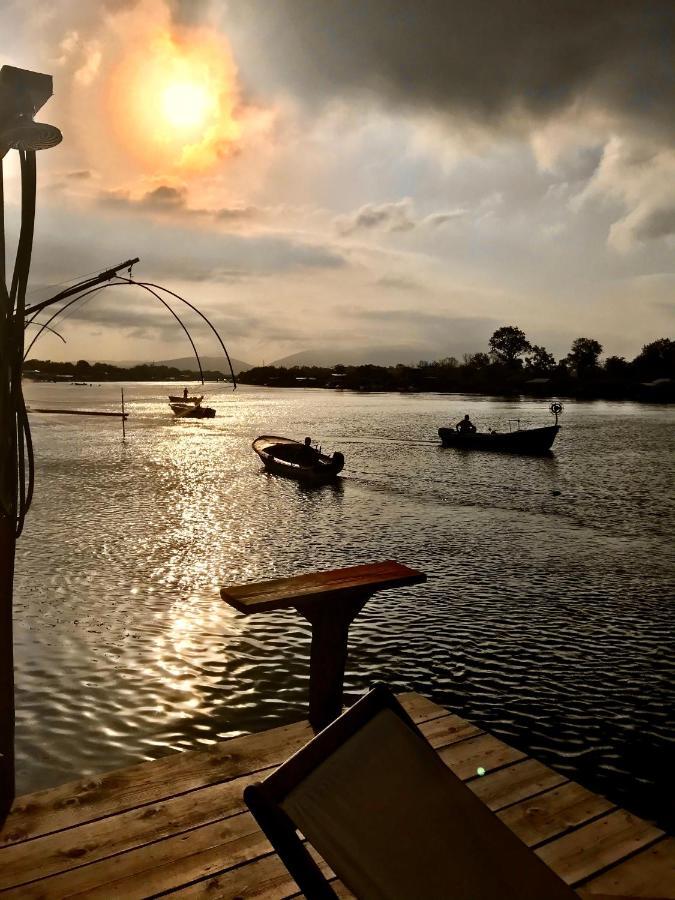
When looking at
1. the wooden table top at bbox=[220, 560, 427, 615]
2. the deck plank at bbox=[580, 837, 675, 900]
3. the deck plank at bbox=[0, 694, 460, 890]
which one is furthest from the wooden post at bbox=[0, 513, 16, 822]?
the deck plank at bbox=[580, 837, 675, 900]

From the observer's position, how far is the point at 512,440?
46.7 meters

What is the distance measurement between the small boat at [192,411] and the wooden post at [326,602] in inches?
3358

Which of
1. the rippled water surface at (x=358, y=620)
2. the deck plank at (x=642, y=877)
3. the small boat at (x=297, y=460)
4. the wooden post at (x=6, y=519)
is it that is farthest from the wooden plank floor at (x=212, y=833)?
the small boat at (x=297, y=460)

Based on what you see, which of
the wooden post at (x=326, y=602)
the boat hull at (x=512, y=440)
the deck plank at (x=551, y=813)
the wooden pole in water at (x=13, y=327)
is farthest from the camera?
the boat hull at (x=512, y=440)

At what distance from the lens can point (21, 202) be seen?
369cm

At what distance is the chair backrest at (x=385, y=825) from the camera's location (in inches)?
80.7

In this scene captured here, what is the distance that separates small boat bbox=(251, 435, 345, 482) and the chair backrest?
28.8m

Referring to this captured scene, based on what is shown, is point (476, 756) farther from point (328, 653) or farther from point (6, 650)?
point (6, 650)

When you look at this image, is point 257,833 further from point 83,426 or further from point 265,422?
point 265,422

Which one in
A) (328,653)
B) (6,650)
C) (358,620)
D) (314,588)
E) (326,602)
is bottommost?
(358,620)

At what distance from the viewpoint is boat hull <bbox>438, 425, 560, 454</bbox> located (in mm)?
46000

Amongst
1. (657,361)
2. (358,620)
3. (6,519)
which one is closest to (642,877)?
(6,519)

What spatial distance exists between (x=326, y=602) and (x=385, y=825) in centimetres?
250

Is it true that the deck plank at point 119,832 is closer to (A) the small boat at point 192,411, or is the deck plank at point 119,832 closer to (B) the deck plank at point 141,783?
(B) the deck plank at point 141,783
